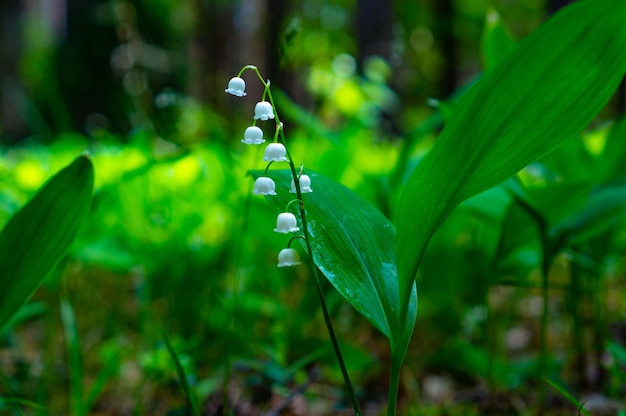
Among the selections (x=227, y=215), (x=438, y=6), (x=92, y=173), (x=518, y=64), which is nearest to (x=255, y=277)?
(x=227, y=215)

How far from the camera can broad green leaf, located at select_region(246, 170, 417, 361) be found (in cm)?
82

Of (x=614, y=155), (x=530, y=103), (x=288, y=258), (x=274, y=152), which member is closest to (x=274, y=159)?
(x=274, y=152)

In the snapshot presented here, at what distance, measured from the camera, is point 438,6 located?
35.8ft

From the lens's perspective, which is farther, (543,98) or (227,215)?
(227,215)

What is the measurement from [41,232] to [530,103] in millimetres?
772

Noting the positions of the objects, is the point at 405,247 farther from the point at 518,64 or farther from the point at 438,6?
the point at 438,6

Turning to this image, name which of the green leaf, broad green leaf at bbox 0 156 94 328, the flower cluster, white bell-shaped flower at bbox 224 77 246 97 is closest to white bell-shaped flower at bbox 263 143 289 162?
the flower cluster

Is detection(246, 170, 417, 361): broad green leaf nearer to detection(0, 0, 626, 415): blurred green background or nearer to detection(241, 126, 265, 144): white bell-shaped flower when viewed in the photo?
detection(241, 126, 265, 144): white bell-shaped flower

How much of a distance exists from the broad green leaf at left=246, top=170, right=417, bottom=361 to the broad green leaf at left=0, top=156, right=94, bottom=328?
0.93ft

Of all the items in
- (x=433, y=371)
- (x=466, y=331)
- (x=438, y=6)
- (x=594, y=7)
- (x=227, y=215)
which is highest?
(x=438, y=6)

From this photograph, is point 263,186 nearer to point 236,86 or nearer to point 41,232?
point 236,86

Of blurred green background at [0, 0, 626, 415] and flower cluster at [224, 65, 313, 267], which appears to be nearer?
flower cluster at [224, 65, 313, 267]

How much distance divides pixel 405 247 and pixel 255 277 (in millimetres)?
1215

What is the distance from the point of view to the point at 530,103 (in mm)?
802
